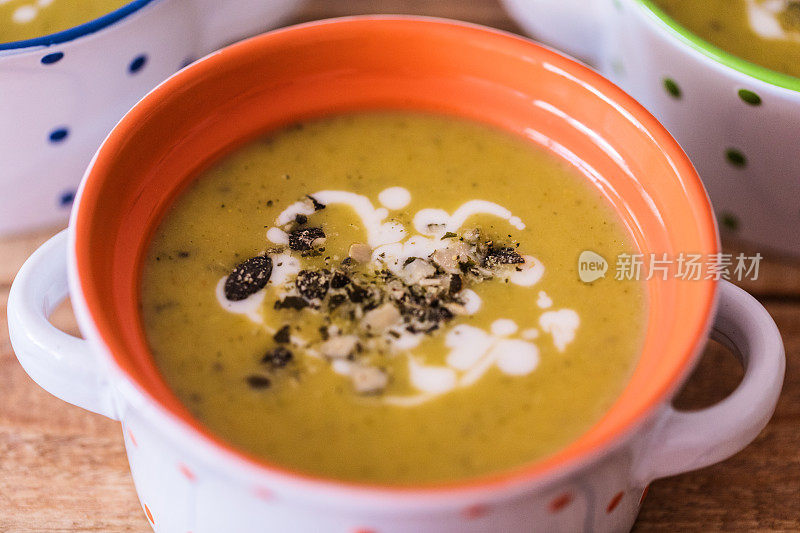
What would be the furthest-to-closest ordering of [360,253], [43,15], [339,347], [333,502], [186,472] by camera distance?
1. [43,15]
2. [360,253]
3. [339,347]
4. [186,472]
5. [333,502]

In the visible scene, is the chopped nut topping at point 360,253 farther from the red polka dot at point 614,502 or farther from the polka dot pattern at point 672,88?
the polka dot pattern at point 672,88

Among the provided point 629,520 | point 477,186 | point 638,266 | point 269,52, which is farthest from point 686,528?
point 269,52

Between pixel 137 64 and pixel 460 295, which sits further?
pixel 137 64

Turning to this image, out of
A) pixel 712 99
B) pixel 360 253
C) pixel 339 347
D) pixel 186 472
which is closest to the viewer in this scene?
pixel 186 472

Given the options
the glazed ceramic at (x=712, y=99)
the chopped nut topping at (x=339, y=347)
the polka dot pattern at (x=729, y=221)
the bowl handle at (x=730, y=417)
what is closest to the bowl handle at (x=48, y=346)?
the chopped nut topping at (x=339, y=347)

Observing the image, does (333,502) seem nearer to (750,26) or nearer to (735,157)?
(735,157)

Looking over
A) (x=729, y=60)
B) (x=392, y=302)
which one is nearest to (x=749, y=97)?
(x=729, y=60)
